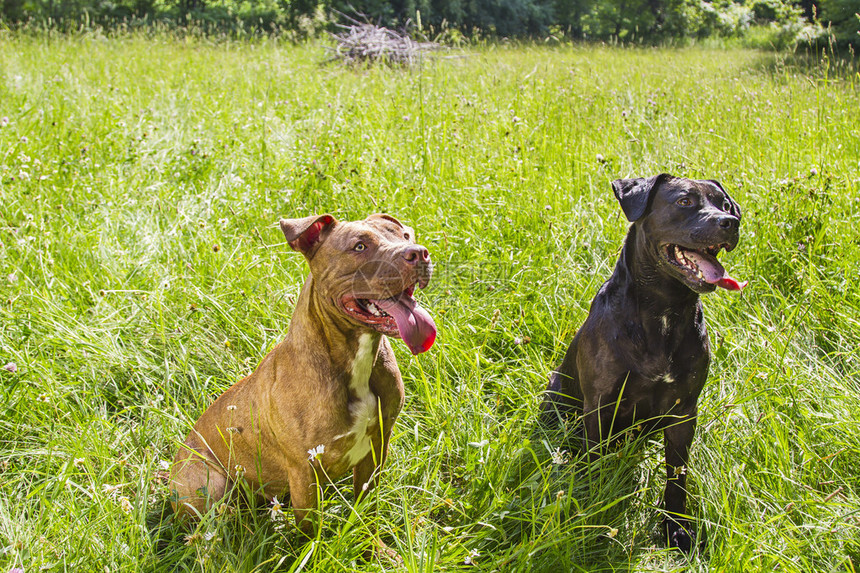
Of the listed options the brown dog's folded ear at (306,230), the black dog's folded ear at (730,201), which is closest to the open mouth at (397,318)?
the brown dog's folded ear at (306,230)

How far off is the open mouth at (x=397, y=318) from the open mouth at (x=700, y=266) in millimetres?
1023

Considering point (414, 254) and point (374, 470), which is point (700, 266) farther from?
point (374, 470)

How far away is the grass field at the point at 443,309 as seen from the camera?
2.52 metres

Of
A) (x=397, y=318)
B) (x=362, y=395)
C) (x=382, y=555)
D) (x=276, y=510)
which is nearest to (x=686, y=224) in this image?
(x=397, y=318)

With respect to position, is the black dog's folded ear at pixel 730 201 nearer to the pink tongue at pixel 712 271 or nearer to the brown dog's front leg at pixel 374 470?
the pink tongue at pixel 712 271

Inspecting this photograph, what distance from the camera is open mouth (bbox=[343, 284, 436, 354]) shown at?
2.23m

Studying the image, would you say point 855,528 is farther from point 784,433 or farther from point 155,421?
point 155,421

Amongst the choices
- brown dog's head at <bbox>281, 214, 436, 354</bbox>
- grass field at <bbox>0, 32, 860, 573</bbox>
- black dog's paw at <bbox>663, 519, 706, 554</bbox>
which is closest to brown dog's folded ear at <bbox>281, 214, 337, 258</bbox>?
brown dog's head at <bbox>281, 214, 436, 354</bbox>

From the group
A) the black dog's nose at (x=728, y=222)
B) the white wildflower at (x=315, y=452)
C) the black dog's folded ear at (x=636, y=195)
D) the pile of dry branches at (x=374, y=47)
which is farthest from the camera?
the pile of dry branches at (x=374, y=47)

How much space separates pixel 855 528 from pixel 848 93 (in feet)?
17.8

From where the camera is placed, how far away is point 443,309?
12.1ft

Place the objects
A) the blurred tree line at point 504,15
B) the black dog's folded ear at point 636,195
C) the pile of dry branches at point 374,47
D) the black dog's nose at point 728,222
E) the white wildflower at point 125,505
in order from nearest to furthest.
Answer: the white wildflower at point 125,505 → the black dog's nose at point 728,222 → the black dog's folded ear at point 636,195 → the pile of dry branches at point 374,47 → the blurred tree line at point 504,15

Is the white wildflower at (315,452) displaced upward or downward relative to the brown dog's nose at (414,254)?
downward

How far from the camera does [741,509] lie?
2.73 meters
